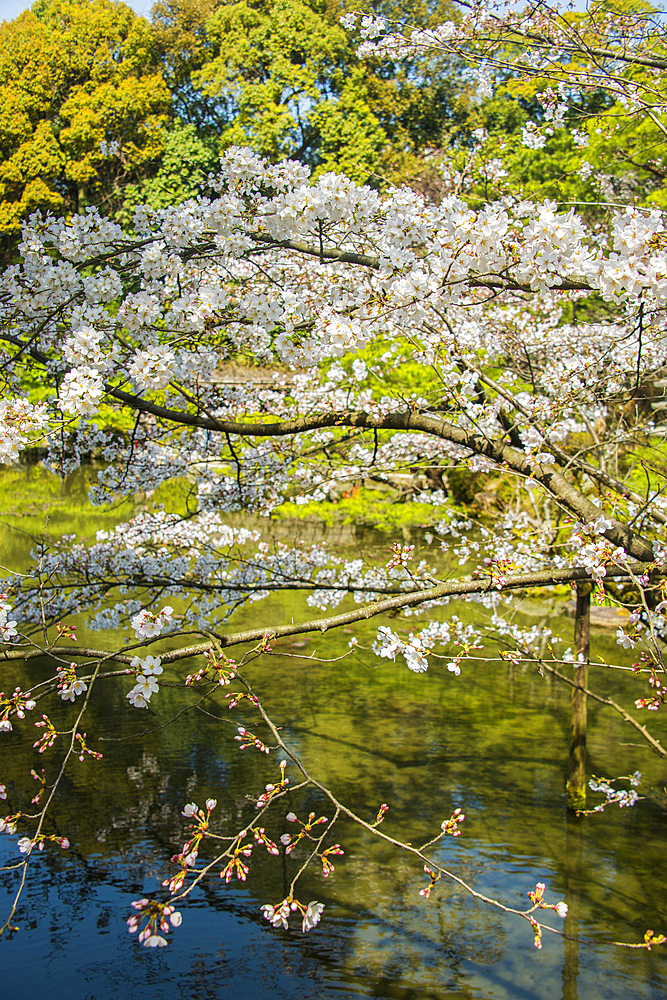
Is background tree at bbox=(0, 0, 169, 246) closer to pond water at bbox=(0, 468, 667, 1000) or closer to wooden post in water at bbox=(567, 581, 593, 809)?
pond water at bbox=(0, 468, 667, 1000)

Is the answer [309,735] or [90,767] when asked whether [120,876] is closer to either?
[90,767]

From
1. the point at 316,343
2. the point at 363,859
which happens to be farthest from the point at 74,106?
the point at 363,859

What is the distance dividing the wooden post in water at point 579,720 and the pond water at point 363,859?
211mm

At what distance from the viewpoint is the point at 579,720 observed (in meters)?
5.59

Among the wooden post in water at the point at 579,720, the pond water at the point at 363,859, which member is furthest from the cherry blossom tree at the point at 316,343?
the pond water at the point at 363,859

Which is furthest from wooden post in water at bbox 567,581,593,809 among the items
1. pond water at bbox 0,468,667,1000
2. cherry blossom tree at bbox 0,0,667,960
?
pond water at bbox 0,468,667,1000

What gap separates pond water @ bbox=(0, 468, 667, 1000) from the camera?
4.15 m

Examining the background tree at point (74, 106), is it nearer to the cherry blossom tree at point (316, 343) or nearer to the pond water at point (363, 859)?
the pond water at point (363, 859)

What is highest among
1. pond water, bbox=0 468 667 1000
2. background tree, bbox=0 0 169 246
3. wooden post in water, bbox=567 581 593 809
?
background tree, bbox=0 0 169 246

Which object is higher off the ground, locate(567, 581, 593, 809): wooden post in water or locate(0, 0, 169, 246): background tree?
locate(0, 0, 169, 246): background tree

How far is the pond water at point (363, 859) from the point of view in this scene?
4.15 m

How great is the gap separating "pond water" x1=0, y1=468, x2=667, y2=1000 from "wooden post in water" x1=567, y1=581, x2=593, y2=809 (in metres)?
0.21

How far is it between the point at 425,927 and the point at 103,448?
15.5 feet

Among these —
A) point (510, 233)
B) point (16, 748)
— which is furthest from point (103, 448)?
point (510, 233)
